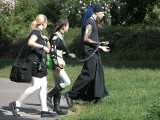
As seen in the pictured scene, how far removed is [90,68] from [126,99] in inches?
41.6

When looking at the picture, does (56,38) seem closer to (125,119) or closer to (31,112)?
(31,112)

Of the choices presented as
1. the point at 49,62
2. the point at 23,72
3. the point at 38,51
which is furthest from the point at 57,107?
the point at 38,51

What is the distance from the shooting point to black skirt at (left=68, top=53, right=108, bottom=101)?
27.7 feet

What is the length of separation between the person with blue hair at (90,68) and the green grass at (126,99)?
200 mm

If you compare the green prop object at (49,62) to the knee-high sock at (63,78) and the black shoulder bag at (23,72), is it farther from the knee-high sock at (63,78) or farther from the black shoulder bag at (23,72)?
the black shoulder bag at (23,72)

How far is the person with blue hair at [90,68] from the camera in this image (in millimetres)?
8438

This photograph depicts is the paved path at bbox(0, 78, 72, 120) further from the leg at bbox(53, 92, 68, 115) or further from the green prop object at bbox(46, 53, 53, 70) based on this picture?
the green prop object at bbox(46, 53, 53, 70)

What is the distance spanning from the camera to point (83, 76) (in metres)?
8.52

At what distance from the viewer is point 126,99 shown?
9.00m

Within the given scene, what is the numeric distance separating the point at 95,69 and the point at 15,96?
2.38 meters

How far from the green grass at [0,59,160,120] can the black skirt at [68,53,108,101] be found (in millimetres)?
181

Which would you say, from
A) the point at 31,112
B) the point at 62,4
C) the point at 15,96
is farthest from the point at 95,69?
the point at 62,4

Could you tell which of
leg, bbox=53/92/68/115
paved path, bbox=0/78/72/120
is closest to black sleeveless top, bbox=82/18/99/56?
leg, bbox=53/92/68/115

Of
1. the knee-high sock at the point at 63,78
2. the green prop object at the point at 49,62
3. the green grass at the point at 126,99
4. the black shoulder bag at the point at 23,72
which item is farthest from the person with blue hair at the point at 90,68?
the black shoulder bag at the point at 23,72
